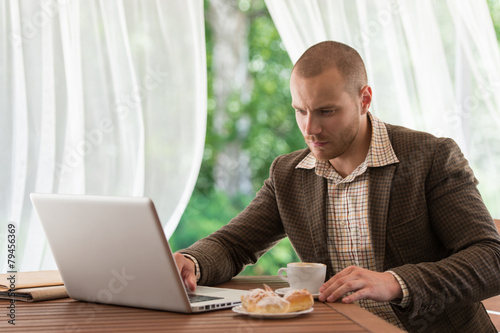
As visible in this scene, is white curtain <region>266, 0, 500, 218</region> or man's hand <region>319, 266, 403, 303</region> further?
white curtain <region>266, 0, 500, 218</region>

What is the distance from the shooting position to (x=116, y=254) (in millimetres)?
1077

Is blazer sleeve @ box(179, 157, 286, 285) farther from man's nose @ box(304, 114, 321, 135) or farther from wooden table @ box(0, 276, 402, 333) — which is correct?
wooden table @ box(0, 276, 402, 333)

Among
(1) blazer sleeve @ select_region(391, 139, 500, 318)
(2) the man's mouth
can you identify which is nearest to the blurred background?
(2) the man's mouth

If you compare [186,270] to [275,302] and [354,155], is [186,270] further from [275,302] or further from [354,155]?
[354,155]

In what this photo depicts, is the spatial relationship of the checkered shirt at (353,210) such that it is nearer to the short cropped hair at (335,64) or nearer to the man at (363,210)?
the man at (363,210)

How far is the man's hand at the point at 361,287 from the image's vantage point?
3.70 feet

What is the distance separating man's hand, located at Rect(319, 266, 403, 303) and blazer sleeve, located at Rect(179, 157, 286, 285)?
36 centimetres

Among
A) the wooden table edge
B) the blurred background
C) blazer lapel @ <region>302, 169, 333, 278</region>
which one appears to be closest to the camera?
the wooden table edge

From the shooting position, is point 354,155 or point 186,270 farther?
point 354,155

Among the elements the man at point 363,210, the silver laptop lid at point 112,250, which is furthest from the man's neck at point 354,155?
the silver laptop lid at point 112,250

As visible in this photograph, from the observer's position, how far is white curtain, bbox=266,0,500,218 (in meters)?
2.83

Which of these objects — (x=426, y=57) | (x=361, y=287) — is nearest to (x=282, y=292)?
(x=361, y=287)

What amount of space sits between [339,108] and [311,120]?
0.08 metres

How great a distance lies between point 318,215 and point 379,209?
174 mm
